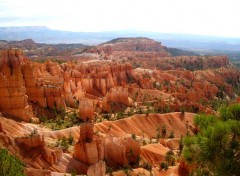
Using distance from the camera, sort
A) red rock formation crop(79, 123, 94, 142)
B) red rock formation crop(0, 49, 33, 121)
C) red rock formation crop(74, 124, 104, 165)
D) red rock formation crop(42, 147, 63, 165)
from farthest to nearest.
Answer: red rock formation crop(0, 49, 33, 121) < red rock formation crop(79, 123, 94, 142) < red rock formation crop(74, 124, 104, 165) < red rock formation crop(42, 147, 63, 165)

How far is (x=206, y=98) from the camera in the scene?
83250 mm

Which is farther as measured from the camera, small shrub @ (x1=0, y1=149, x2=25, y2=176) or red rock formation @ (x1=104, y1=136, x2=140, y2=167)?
red rock formation @ (x1=104, y1=136, x2=140, y2=167)

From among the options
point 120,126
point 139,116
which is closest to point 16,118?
point 120,126

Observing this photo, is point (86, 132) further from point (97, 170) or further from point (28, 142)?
point (28, 142)

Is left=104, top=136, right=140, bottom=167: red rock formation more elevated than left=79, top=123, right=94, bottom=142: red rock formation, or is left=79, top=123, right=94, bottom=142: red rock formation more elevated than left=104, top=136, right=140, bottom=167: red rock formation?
left=79, top=123, right=94, bottom=142: red rock formation

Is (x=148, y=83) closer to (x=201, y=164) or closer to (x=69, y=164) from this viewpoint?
(x=69, y=164)

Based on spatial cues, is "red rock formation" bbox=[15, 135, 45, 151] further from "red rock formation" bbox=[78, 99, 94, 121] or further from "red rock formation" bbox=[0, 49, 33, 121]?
"red rock formation" bbox=[78, 99, 94, 121]

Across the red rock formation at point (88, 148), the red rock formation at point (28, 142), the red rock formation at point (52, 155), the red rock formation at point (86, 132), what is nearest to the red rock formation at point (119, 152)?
the red rock formation at point (88, 148)

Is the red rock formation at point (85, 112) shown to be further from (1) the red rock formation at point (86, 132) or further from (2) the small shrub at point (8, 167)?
(2) the small shrub at point (8, 167)

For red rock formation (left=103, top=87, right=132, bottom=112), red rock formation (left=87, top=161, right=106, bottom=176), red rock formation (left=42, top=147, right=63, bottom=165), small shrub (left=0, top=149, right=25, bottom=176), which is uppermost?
small shrub (left=0, top=149, right=25, bottom=176)

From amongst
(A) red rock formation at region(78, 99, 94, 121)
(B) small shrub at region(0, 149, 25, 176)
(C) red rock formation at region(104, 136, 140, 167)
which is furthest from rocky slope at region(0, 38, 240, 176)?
(B) small shrub at region(0, 149, 25, 176)

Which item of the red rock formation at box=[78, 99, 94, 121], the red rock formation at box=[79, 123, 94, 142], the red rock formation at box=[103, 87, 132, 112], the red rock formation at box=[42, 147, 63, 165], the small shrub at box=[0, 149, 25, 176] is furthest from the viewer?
the red rock formation at box=[103, 87, 132, 112]

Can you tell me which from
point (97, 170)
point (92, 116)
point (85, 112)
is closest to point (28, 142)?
point (97, 170)

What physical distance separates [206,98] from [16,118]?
47.9m
